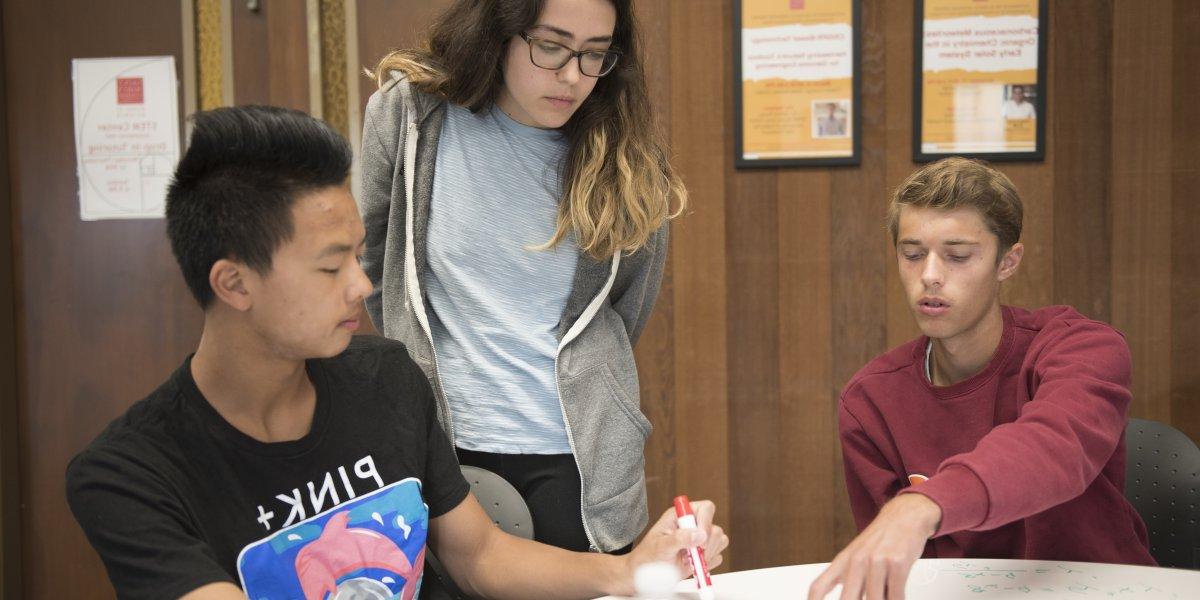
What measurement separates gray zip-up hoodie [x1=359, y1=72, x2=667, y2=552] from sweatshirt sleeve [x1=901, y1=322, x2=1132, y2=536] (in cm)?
55

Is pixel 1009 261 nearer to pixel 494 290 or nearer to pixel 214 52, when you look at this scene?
pixel 494 290

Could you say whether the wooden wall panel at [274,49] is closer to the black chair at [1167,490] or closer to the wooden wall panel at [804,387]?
the wooden wall panel at [804,387]

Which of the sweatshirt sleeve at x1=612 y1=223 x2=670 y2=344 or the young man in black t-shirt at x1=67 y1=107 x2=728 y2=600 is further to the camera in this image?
the sweatshirt sleeve at x1=612 y1=223 x2=670 y2=344

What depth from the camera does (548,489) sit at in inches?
62.4

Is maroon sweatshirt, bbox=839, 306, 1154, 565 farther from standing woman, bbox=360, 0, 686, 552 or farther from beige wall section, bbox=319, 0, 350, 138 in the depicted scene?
beige wall section, bbox=319, 0, 350, 138

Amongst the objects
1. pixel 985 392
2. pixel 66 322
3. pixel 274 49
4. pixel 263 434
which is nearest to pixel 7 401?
pixel 66 322

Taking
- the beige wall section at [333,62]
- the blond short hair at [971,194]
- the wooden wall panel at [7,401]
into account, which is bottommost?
the wooden wall panel at [7,401]

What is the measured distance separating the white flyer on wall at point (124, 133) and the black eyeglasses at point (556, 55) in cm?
183

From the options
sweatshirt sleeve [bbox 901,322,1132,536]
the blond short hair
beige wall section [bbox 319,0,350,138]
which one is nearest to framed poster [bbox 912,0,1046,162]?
the blond short hair

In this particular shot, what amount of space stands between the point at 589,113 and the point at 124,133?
1920 millimetres

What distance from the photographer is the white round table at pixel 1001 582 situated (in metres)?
1.23

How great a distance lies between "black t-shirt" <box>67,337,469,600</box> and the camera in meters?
1.04

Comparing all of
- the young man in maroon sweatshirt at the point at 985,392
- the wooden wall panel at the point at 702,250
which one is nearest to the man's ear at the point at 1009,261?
the young man in maroon sweatshirt at the point at 985,392

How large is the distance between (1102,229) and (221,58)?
8.44 ft
